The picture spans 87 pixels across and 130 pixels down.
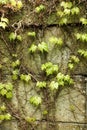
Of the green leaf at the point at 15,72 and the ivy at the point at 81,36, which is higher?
the ivy at the point at 81,36

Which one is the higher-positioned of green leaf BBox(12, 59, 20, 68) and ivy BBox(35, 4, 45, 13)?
ivy BBox(35, 4, 45, 13)

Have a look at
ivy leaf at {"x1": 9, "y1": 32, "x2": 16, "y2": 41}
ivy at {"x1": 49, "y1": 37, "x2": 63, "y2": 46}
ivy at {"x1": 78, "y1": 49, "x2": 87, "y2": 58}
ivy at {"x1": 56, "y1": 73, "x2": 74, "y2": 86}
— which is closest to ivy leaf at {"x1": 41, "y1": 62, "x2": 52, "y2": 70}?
ivy at {"x1": 56, "y1": 73, "x2": 74, "y2": 86}

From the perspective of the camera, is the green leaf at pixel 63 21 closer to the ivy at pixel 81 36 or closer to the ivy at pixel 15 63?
the ivy at pixel 81 36

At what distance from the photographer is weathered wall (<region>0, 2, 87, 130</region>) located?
370cm

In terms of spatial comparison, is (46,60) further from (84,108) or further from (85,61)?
(84,108)

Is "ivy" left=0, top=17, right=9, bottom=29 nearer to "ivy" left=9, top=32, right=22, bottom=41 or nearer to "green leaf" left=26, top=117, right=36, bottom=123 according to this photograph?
"ivy" left=9, top=32, right=22, bottom=41

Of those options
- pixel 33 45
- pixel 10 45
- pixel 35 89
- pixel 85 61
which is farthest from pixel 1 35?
pixel 85 61

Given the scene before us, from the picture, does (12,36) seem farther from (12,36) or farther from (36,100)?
(36,100)

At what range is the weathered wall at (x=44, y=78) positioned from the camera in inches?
146

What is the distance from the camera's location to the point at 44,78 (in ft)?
12.4

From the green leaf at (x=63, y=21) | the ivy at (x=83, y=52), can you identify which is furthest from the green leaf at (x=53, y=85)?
the green leaf at (x=63, y=21)

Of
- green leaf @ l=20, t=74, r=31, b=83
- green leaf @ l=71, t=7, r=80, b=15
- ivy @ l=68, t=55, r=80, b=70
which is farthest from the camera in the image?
green leaf @ l=20, t=74, r=31, b=83

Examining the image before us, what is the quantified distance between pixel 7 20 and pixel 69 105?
1208mm

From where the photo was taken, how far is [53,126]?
12.6 ft
